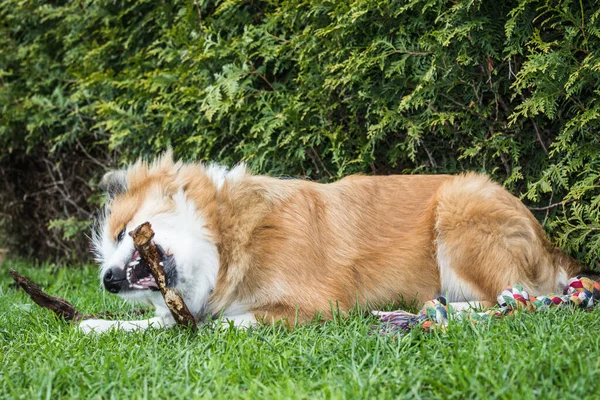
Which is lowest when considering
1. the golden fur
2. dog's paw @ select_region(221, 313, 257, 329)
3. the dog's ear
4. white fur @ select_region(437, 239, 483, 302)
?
white fur @ select_region(437, 239, 483, 302)

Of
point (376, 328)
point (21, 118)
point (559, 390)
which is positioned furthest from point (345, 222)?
point (21, 118)

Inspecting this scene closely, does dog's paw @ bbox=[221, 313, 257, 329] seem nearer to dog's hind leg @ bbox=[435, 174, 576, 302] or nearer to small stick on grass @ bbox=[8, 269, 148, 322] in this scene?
small stick on grass @ bbox=[8, 269, 148, 322]

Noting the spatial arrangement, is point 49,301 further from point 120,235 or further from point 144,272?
point 144,272

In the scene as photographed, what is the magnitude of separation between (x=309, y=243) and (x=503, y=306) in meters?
1.04

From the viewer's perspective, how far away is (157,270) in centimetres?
324

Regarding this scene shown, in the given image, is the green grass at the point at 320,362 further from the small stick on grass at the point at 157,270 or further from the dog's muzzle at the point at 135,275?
the dog's muzzle at the point at 135,275

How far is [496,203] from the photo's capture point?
3650 mm

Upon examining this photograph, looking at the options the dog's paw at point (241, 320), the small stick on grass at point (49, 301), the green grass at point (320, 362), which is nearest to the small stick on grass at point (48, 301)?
the small stick on grass at point (49, 301)

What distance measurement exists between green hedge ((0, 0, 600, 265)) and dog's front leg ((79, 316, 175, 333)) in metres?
1.70

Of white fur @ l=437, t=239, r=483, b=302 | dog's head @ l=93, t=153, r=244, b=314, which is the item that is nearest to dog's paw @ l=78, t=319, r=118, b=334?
dog's head @ l=93, t=153, r=244, b=314

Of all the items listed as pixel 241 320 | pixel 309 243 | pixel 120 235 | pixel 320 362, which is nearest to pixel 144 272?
pixel 120 235

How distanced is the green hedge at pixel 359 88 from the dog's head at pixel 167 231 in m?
1.26

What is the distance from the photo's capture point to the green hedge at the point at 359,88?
380 centimetres

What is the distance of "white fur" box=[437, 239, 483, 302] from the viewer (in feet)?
12.0
